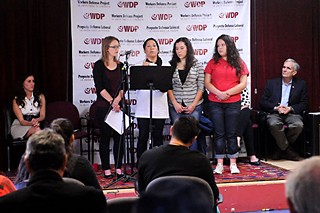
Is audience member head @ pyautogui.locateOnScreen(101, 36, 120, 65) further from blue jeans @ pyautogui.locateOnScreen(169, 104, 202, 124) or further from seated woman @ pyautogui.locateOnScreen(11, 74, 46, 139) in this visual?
seated woman @ pyautogui.locateOnScreen(11, 74, 46, 139)

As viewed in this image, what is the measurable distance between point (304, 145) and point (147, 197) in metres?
5.36

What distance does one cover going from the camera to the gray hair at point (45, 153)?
206 centimetres

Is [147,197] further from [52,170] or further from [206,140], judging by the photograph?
[206,140]

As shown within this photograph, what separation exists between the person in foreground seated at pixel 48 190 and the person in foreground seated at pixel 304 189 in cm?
92

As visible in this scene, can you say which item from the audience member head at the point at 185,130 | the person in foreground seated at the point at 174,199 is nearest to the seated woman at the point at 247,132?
the audience member head at the point at 185,130

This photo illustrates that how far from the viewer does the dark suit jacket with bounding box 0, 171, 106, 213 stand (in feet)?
6.52

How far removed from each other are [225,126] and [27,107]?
2.58 metres

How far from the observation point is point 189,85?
579cm

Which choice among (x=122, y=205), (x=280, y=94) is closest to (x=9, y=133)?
(x=280, y=94)

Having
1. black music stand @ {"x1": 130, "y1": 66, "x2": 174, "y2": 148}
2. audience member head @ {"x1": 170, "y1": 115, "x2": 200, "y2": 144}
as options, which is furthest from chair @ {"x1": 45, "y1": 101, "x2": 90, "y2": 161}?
audience member head @ {"x1": 170, "y1": 115, "x2": 200, "y2": 144}

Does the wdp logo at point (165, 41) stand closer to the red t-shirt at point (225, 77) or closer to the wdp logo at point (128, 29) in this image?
the wdp logo at point (128, 29)

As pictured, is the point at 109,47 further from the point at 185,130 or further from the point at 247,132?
the point at 185,130

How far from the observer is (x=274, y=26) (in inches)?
291

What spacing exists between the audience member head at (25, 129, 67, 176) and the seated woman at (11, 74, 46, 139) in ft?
13.1
